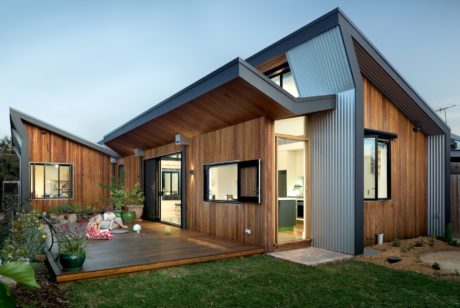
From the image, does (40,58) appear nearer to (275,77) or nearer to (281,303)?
(275,77)

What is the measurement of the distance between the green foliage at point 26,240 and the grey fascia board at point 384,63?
6.24 meters

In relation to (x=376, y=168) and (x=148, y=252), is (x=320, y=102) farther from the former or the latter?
(x=148, y=252)

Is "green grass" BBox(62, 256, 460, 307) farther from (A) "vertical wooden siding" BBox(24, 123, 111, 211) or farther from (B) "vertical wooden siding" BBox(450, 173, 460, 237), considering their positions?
(A) "vertical wooden siding" BBox(24, 123, 111, 211)

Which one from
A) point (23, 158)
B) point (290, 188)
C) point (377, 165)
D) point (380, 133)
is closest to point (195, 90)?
point (380, 133)

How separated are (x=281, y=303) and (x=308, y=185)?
136 inches

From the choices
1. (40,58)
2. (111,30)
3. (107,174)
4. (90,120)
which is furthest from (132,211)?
(90,120)

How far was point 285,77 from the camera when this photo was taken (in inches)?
324

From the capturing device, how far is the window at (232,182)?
21.7 ft

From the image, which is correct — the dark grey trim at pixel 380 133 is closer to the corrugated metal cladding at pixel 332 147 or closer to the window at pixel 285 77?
the corrugated metal cladding at pixel 332 147

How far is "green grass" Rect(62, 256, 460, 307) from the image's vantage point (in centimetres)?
383

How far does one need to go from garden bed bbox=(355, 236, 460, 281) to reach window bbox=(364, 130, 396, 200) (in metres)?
1.06

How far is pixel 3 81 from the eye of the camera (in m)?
24.4

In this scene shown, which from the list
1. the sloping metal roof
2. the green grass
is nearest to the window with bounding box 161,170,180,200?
the sloping metal roof

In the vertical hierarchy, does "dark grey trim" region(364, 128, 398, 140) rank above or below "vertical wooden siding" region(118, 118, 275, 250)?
above
